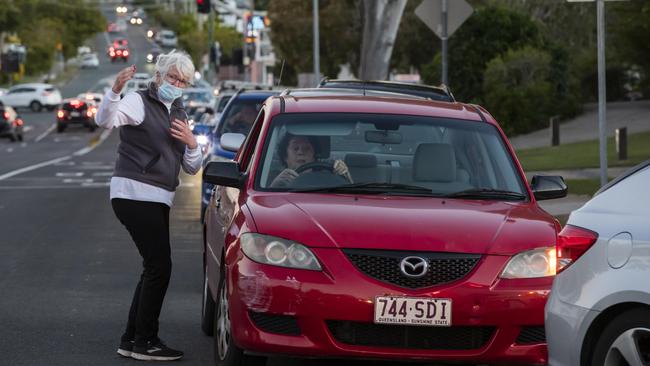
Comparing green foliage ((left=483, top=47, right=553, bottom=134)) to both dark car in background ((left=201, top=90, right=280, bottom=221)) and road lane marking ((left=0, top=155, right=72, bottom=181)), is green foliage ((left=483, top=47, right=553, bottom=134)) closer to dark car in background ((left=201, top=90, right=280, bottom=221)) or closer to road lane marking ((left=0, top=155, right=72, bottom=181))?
road lane marking ((left=0, top=155, right=72, bottom=181))

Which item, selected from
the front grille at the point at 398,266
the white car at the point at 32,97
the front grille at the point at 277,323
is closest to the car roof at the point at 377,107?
the front grille at the point at 398,266

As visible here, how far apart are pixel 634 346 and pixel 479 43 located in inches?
1652

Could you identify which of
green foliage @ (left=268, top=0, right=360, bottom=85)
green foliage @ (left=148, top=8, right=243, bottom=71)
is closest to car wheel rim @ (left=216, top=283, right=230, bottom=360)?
green foliage @ (left=268, top=0, right=360, bottom=85)

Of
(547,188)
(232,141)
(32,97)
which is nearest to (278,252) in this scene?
(547,188)

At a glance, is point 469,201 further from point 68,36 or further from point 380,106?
point 68,36

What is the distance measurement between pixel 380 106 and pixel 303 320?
2217mm

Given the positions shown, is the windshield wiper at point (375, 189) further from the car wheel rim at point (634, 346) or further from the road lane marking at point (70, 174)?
the road lane marking at point (70, 174)

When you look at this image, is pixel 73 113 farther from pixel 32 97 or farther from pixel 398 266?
pixel 398 266

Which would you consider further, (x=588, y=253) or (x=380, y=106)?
(x=380, y=106)

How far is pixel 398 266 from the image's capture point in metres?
7.68

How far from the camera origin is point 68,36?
5753 inches

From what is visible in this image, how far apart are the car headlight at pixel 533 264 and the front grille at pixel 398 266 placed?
0.72ft

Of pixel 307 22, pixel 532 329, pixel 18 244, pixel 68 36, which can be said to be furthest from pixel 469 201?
pixel 68 36

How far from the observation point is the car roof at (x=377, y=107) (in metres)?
9.34
